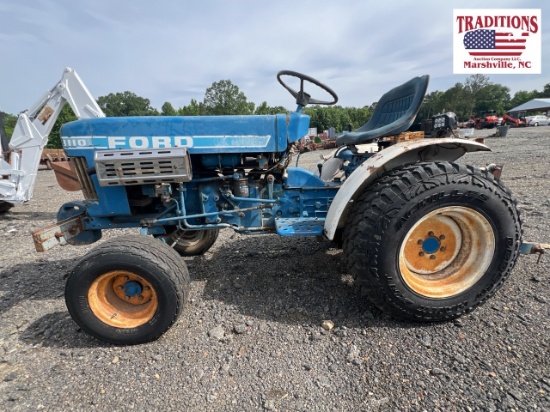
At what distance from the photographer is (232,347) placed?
200 cm

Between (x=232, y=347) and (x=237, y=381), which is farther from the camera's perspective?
(x=232, y=347)

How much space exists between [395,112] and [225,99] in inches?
1565

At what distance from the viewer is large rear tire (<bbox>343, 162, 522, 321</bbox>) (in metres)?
1.97

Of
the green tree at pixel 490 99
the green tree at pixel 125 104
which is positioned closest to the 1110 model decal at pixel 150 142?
the green tree at pixel 125 104

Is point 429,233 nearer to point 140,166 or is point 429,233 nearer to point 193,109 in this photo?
point 140,166

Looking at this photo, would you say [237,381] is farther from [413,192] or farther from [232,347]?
[413,192]

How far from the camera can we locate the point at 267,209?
2.63 m

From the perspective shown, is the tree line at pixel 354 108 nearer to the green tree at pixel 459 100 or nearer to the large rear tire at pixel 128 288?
the green tree at pixel 459 100

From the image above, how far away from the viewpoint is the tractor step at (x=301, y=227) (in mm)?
2363

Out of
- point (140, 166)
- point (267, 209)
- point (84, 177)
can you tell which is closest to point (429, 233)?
point (267, 209)

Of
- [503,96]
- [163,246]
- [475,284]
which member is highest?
[503,96]

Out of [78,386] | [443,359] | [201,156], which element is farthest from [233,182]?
[443,359]

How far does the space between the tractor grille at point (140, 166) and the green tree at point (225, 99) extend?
3864 cm

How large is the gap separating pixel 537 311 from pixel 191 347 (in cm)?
236
